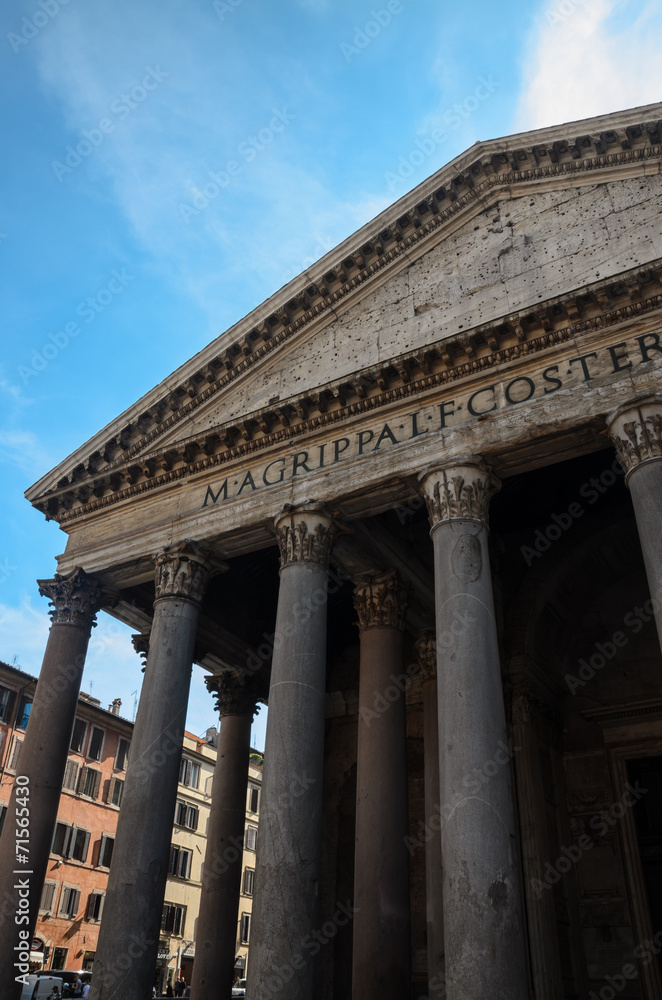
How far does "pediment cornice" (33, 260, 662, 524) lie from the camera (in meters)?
9.72

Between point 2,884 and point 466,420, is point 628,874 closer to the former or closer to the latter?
point 466,420

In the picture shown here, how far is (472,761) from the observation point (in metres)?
8.02

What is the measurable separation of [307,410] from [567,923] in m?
8.61

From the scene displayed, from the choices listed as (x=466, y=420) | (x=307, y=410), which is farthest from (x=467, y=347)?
(x=307, y=410)

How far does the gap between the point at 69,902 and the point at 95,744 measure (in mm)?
5139

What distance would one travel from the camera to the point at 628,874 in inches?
473

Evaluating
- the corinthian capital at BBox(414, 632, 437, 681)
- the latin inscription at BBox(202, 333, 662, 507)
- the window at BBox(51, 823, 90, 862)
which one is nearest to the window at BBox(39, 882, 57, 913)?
the window at BBox(51, 823, 90, 862)

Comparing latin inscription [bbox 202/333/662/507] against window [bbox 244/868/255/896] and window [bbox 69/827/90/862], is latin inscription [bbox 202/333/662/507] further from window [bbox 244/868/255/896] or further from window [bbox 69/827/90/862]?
window [bbox 244/868/255/896]

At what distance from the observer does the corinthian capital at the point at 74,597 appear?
13125mm

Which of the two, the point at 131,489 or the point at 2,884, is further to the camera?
the point at 131,489

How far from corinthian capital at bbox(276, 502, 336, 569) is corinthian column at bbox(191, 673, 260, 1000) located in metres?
5.78

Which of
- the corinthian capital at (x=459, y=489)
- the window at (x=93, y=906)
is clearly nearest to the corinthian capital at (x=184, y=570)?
the corinthian capital at (x=459, y=489)

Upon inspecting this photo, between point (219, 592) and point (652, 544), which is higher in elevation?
point (219, 592)

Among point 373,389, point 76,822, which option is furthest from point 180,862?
point 373,389
